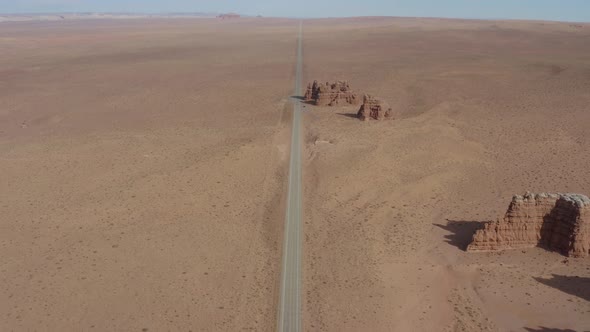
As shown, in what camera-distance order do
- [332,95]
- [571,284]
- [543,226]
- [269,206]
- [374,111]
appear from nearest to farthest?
[571,284]
[543,226]
[269,206]
[374,111]
[332,95]

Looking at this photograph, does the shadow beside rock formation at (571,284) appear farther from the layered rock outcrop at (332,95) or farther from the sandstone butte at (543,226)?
the layered rock outcrop at (332,95)

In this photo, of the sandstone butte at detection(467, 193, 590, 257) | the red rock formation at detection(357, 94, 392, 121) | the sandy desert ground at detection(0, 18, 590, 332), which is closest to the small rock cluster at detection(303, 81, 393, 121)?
the red rock formation at detection(357, 94, 392, 121)

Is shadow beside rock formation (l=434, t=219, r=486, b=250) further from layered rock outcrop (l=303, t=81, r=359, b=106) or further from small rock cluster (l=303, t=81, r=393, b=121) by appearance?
layered rock outcrop (l=303, t=81, r=359, b=106)

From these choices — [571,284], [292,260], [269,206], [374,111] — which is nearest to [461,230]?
[571,284]

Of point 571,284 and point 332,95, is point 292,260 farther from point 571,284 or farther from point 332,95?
point 332,95

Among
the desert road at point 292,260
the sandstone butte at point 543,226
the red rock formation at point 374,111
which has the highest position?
the red rock formation at point 374,111

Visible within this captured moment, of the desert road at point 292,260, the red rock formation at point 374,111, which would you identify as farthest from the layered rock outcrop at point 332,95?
the desert road at point 292,260

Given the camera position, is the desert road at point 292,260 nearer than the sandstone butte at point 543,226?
Yes
